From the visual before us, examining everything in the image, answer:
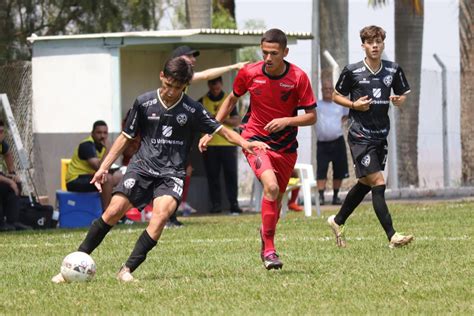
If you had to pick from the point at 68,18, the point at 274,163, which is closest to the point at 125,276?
the point at 274,163

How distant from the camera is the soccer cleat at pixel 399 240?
12461 mm

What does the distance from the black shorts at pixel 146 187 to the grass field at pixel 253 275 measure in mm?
617

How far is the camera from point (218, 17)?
30906 mm

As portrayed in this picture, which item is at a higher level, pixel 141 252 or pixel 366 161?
pixel 366 161

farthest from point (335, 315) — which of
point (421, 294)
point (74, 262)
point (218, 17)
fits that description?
point (218, 17)

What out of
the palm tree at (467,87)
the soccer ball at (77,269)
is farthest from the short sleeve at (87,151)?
the palm tree at (467,87)

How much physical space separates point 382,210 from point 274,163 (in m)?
1.90

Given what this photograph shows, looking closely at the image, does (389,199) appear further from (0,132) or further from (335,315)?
(335,315)

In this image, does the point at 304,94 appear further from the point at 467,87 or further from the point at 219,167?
the point at 467,87

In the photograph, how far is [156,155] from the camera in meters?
10.5

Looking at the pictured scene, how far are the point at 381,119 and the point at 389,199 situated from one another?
10.6 m

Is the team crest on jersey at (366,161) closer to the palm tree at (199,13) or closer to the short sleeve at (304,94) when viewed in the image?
the short sleeve at (304,94)

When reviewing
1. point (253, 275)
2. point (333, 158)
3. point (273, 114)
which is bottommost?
point (333, 158)

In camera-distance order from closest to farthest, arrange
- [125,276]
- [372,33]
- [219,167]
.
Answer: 1. [125,276]
2. [372,33]
3. [219,167]
